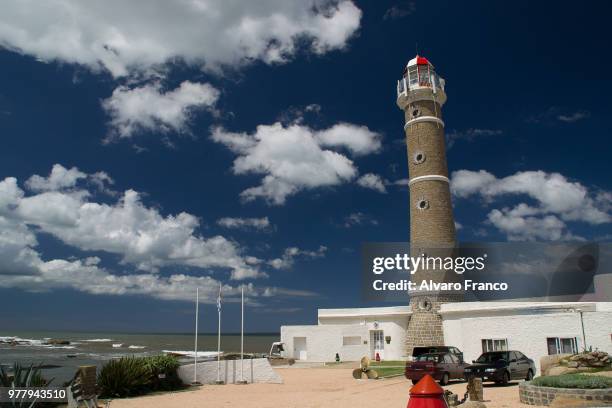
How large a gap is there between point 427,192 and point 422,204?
900 millimetres

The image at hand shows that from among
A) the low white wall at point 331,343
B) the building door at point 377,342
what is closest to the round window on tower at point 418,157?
the building door at point 377,342

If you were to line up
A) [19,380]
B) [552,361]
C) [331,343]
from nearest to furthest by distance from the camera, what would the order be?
[19,380] < [552,361] < [331,343]

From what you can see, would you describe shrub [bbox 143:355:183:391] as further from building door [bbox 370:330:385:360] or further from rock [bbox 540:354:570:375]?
building door [bbox 370:330:385:360]

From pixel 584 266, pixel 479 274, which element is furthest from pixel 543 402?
pixel 584 266

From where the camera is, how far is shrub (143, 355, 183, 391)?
18.3 m

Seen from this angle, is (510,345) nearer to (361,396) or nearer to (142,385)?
(361,396)

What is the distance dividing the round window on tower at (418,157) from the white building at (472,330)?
10209 millimetres

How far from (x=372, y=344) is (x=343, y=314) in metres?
3.04

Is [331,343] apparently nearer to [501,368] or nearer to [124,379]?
[501,368]

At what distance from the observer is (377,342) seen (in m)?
34.7

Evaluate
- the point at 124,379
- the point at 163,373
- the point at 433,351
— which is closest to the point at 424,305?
the point at 433,351

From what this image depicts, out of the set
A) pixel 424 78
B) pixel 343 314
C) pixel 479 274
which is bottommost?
pixel 343 314

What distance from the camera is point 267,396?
16797 mm

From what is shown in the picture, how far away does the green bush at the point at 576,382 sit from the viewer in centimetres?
1198
